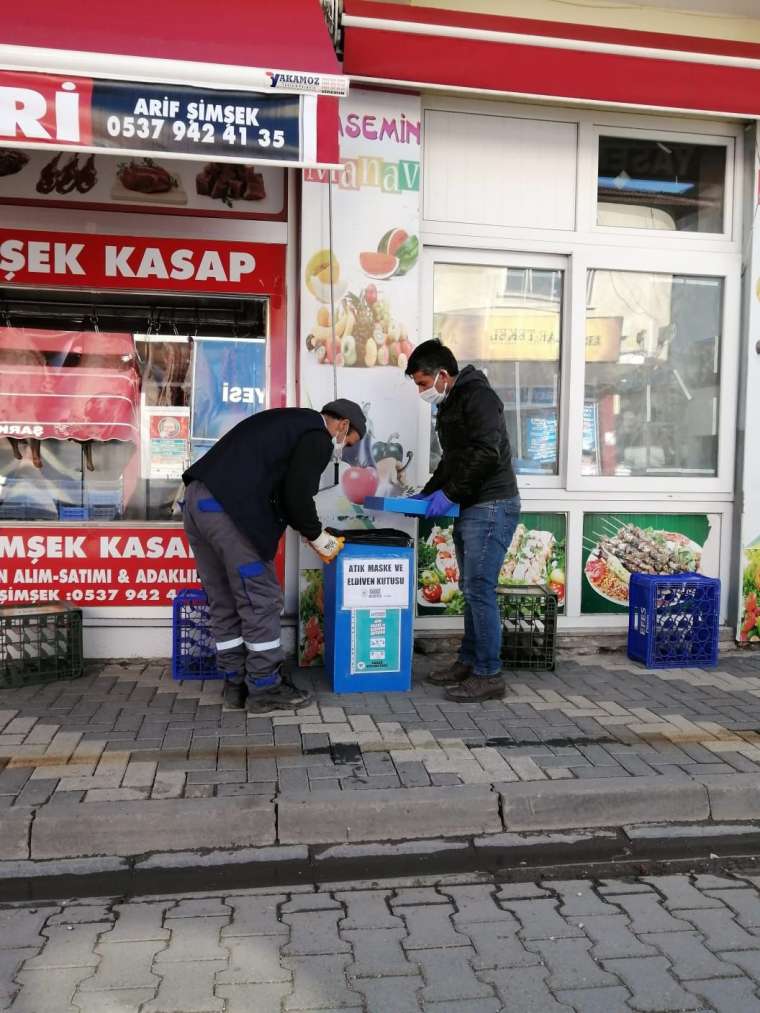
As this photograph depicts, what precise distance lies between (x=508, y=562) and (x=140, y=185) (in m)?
3.46

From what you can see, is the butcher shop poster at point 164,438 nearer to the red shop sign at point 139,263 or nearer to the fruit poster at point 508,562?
the red shop sign at point 139,263

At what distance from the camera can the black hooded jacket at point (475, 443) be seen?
4.63 meters

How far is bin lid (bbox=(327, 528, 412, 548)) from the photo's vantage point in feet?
15.8

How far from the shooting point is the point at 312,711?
14.8 ft

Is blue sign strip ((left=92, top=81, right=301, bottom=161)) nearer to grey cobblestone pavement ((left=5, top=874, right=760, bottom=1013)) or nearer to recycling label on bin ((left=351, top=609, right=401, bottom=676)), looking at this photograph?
recycling label on bin ((left=351, top=609, right=401, bottom=676))

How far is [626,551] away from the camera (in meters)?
5.97

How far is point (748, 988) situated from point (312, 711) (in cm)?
253

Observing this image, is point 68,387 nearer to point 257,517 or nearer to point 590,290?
point 257,517

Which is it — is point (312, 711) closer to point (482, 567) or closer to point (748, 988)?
point (482, 567)

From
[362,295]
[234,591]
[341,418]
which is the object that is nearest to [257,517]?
[234,591]

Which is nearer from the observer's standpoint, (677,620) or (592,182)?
(677,620)

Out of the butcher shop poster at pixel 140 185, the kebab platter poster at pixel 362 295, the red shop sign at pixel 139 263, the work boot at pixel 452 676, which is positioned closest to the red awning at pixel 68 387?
the red shop sign at pixel 139 263

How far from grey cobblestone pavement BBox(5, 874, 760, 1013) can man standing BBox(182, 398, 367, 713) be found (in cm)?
158

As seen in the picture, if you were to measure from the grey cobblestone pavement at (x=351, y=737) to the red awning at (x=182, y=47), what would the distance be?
2.96 metres
